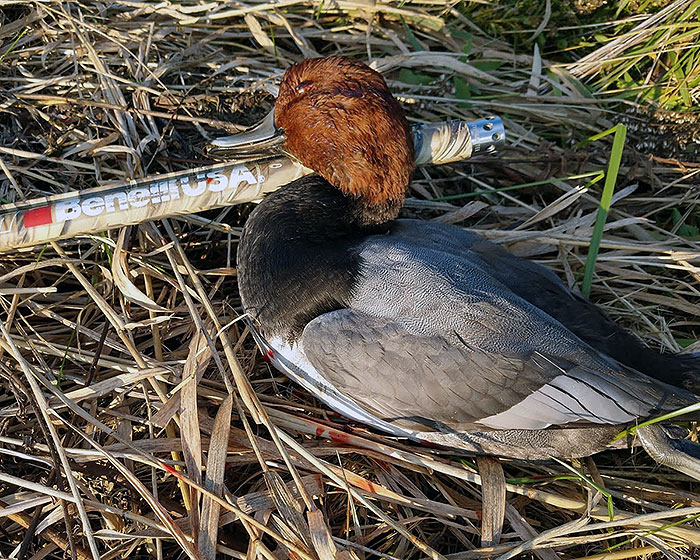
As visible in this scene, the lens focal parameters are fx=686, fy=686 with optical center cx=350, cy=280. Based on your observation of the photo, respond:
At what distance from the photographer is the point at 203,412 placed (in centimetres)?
219

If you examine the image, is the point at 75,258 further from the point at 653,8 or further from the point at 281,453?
the point at 653,8

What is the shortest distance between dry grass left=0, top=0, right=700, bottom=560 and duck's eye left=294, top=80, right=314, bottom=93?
26.2 inches

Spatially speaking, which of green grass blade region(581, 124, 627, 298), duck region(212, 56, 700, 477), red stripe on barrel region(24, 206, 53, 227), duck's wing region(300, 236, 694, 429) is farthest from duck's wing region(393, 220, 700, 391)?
red stripe on barrel region(24, 206, 53, 227)

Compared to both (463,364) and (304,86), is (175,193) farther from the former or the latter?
(463,364)

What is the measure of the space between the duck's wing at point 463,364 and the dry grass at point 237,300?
0.26m

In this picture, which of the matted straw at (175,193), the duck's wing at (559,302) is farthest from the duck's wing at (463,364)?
the matted straw at (175,193)

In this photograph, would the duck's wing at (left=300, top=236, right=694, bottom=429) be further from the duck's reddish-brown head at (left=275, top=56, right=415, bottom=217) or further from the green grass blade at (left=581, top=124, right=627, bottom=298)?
the green grass blade at (left=581, top=124, right=627, bottom=298)

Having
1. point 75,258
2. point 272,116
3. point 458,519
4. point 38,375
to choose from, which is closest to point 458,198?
point 272,116

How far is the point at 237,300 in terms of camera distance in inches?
99.2

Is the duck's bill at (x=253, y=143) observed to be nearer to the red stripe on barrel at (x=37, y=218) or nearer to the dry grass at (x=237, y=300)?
the dry grass at (x=237, y=300)

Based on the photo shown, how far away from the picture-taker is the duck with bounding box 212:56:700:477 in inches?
75.1

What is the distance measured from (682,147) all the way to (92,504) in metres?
2.72

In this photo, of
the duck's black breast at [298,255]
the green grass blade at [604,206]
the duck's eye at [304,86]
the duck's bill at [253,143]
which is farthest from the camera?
the green grass blade at [604,206]

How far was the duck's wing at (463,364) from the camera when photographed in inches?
74.7
